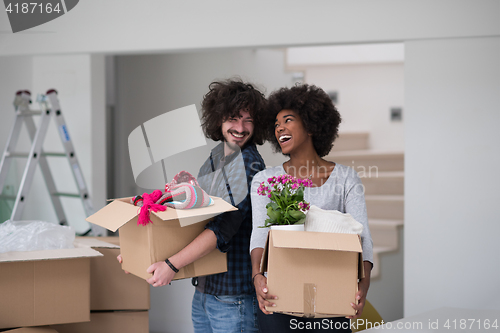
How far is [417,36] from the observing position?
2.12 meters

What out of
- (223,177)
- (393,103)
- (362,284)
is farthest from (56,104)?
(393,103)

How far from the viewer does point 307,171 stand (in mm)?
1371

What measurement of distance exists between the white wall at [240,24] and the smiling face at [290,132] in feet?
3.15

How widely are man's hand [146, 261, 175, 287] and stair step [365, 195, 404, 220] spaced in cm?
239

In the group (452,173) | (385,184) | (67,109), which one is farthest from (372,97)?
(67,109)

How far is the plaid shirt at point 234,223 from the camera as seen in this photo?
130 centimetres

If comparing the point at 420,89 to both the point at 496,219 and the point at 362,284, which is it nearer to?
the point at 496,219

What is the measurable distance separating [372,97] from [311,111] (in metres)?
3.16

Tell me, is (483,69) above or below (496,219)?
above

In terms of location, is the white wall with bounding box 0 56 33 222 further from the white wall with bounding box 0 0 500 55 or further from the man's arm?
the man's arm

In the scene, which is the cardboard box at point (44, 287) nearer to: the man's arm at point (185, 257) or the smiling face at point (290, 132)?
the man's arm at point (185, 257)

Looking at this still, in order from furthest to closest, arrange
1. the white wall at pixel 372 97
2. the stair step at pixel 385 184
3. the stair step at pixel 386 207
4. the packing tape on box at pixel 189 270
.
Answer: the white wall at pixel 372 97, the stair step at pixel 385 184, the stair step at pixel 386 207, the packing tape on box at pixel 189 270

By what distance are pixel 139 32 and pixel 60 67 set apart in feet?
1.95

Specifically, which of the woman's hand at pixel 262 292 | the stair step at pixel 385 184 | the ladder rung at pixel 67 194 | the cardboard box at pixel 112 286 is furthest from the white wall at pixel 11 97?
the stair step at pixel 385 184
